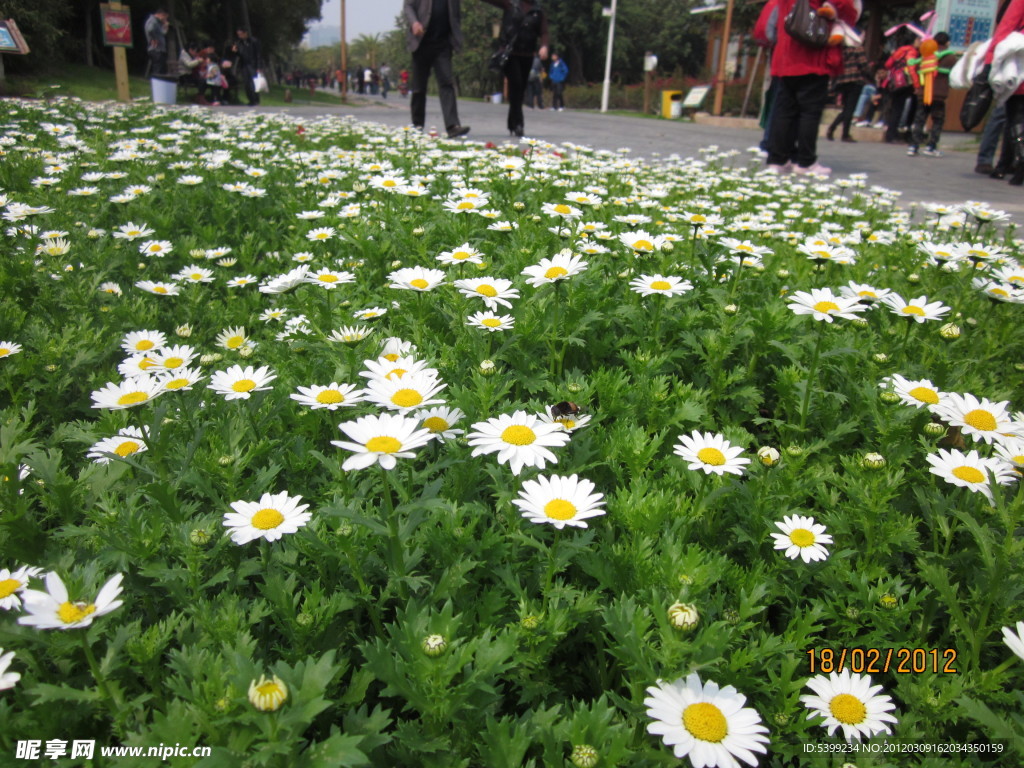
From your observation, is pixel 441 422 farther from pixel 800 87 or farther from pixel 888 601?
pixel 800 87

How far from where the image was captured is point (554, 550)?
4.85 feet

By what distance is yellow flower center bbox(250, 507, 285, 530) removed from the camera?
154cm

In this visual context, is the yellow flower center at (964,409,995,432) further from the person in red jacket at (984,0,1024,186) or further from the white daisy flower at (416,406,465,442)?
the person in red jacket at (984,0,1024,186)

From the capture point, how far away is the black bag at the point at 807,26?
647 centimetres

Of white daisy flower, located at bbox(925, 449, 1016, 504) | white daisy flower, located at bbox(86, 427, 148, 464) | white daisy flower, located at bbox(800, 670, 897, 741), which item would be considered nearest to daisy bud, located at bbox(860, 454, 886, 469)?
white daisy flower, located at bbox(925, 449, 1016, 504)

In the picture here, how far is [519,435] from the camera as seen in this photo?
1.61 metres

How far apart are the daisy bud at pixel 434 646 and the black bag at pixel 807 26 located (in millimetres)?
7231

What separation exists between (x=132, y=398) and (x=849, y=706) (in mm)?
1935

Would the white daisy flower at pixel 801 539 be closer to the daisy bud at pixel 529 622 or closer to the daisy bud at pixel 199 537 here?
the daisy bud at pixel 529 622

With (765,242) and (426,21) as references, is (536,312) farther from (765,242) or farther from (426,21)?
(426,21)

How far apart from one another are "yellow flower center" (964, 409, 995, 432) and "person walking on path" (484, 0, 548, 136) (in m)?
8.64

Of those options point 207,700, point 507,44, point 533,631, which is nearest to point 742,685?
point 533,631

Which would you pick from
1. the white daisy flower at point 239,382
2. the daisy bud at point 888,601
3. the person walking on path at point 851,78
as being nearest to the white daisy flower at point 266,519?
the white daisy flower at point 239,382
